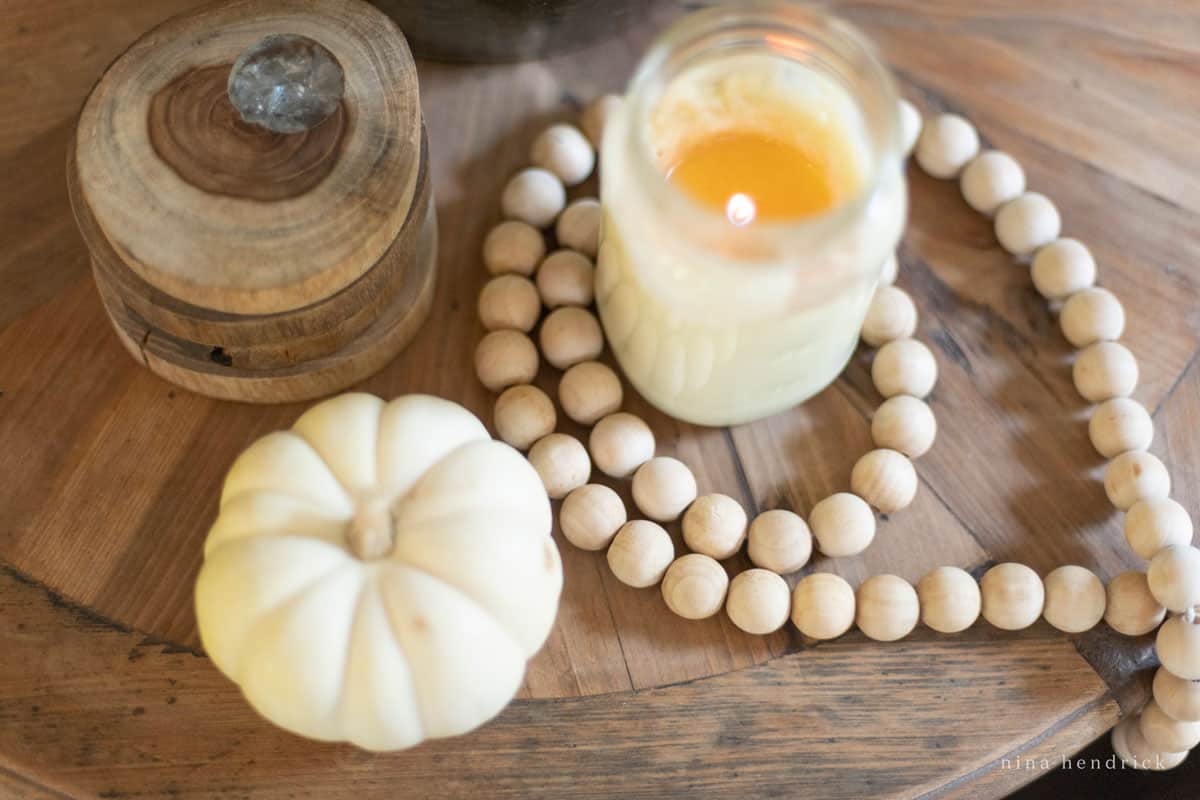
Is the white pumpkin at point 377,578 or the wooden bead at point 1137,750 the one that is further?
the wooden bead at point 1137,750

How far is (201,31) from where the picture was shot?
0.66 metres

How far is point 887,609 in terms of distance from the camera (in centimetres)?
66

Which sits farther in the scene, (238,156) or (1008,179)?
(1008,179)

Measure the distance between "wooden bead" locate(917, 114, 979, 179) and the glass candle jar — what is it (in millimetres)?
137

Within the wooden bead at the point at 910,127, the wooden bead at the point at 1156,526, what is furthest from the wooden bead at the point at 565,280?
the wooden bead at the point at 1156,526

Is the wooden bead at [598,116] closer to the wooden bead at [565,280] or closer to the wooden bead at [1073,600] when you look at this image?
the wooden bead at [565,280]

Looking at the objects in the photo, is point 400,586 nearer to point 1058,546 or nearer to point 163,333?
point 163,333

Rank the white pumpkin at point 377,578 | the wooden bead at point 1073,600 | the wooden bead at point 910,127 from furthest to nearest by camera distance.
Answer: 1. the wooden bead at point 910,127
2. the wooden bead at point 1073,600
3. the white pumpkin at point 377,578

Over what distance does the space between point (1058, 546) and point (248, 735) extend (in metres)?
0.44

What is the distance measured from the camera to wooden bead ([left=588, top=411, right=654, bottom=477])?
690 mm

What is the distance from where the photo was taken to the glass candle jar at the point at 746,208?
581mm

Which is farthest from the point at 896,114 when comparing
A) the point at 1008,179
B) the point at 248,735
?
the point at 248,735

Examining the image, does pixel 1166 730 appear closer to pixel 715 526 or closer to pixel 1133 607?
pixel 1133 607

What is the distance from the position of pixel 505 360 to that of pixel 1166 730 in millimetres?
406
